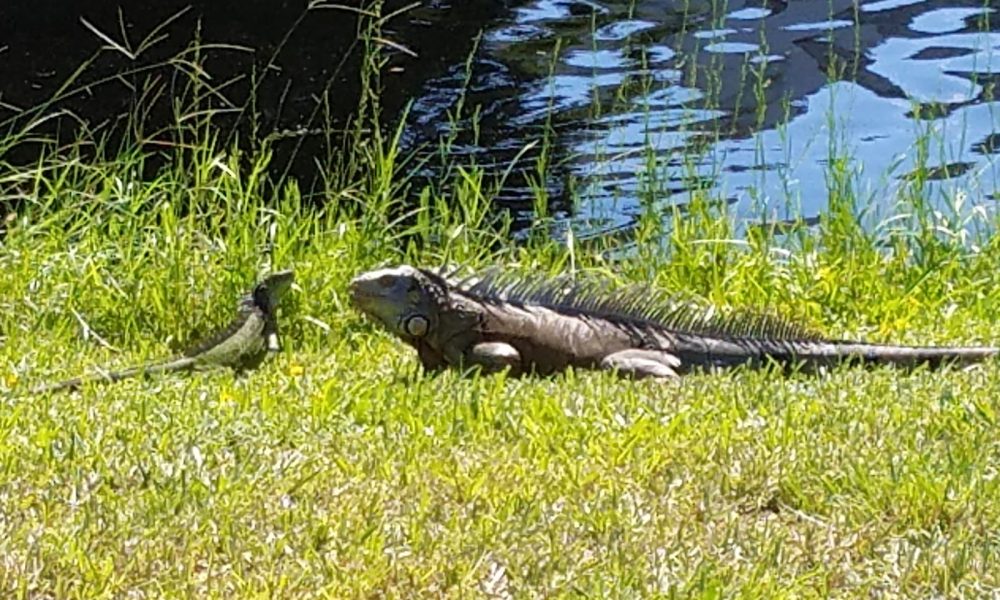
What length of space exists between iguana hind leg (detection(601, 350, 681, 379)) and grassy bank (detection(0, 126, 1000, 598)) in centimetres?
14

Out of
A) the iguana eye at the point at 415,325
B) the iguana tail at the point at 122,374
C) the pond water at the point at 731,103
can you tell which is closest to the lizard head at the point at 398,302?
the iguana eye at the point at 415,325

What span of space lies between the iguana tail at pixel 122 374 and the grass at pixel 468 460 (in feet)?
0.39

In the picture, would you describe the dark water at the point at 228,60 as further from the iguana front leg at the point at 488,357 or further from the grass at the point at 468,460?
the iguana front leg at the point at 488,357

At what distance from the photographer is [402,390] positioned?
539cm

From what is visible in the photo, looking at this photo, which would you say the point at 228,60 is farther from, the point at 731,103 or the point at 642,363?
the point at 642,363

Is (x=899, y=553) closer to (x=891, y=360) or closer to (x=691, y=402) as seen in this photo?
(x=691, y=402)

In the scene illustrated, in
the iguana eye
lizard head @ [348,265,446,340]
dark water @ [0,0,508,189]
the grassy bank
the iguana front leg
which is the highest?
the grassy bank

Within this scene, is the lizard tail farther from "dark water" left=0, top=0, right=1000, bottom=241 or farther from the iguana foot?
"dark water" left=0, top=0, right=1000, bottom=241

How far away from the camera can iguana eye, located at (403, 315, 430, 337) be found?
6082 millimetres

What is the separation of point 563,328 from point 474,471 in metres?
1.63

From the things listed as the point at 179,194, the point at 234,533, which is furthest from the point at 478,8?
the point at 234,533

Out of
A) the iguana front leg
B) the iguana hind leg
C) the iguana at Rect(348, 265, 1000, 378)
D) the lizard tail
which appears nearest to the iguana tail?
the iguana at Rect(348, 265, 1000, 378)

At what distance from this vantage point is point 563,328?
6047 mm

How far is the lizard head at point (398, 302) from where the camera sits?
20.0 ft
